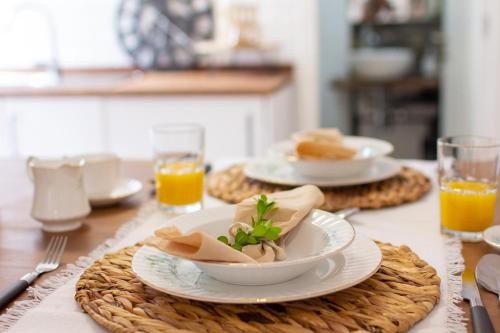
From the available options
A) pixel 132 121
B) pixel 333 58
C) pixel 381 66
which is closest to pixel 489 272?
pixel 132 121

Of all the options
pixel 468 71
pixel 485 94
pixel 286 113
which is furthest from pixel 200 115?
pixel 468 71

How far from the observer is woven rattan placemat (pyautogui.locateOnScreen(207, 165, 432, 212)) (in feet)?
3.94

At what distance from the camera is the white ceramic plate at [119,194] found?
4.09 ft

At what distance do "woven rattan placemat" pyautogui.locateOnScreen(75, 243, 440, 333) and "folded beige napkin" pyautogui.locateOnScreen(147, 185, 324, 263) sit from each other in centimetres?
6

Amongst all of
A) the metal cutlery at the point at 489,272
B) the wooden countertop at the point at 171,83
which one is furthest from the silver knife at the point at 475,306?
the wooden countertop at the point at 171,83

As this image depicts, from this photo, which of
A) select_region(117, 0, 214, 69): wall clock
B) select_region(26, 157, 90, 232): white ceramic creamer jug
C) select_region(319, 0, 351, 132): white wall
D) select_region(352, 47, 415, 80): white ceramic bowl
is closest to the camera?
select_region(26, 157, 90, 232): white ceramic creamer jug

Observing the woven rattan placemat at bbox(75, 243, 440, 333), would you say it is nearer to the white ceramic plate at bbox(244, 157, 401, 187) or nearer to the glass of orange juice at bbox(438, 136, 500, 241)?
the glass of orange juice at bbox(438, 136, 500, 241)

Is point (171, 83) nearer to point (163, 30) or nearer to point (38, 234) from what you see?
point (163, 30)

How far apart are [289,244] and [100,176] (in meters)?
0.52

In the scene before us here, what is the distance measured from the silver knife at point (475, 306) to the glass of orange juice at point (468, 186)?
0.57 ft

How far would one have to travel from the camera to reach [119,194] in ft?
4.18

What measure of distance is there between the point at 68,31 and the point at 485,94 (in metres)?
2.02

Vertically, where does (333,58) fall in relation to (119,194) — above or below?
above

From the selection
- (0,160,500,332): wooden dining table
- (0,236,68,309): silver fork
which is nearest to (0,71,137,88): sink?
(0,160,500,332): wooden dining table
